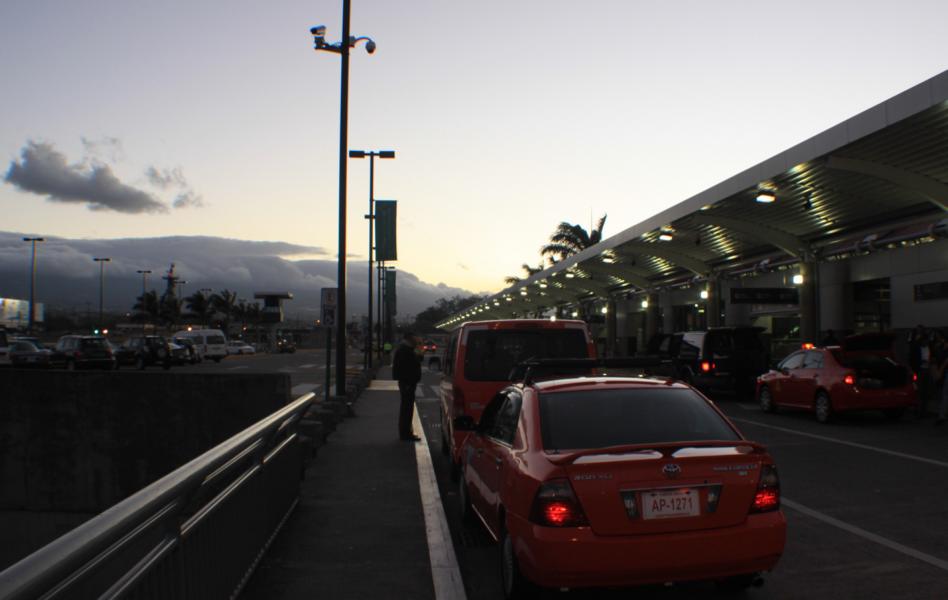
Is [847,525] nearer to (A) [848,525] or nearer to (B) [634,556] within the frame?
(A) [848,525]

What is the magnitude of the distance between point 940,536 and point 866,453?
5394mm

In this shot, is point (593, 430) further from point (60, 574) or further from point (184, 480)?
point (60, 574)

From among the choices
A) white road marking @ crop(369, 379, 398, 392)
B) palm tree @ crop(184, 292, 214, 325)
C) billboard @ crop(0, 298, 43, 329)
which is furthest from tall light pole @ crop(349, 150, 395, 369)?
palm tree @ crop(184, 292, 214, 325)

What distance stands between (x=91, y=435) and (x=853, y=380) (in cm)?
1439

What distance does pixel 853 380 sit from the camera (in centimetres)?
1614

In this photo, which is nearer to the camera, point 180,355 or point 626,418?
point 626,418

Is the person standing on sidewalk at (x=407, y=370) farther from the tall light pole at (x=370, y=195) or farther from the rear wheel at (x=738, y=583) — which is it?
the tall light pole at (x=370, y=195)

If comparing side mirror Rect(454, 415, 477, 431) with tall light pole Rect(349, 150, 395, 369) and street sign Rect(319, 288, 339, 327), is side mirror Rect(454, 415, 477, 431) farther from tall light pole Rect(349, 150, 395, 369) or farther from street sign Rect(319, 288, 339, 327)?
tall light pole Rect(349, 150, 395, 369)

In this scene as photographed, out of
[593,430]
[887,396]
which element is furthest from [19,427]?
[887,396]

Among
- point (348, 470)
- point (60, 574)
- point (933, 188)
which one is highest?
point (933, 188)

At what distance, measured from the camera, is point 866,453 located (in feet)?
40.0

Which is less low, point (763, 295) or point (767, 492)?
point (763, 295)

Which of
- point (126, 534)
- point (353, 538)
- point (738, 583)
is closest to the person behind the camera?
point (126, 534)

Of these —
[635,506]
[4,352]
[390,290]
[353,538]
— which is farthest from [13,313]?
[635,506]
